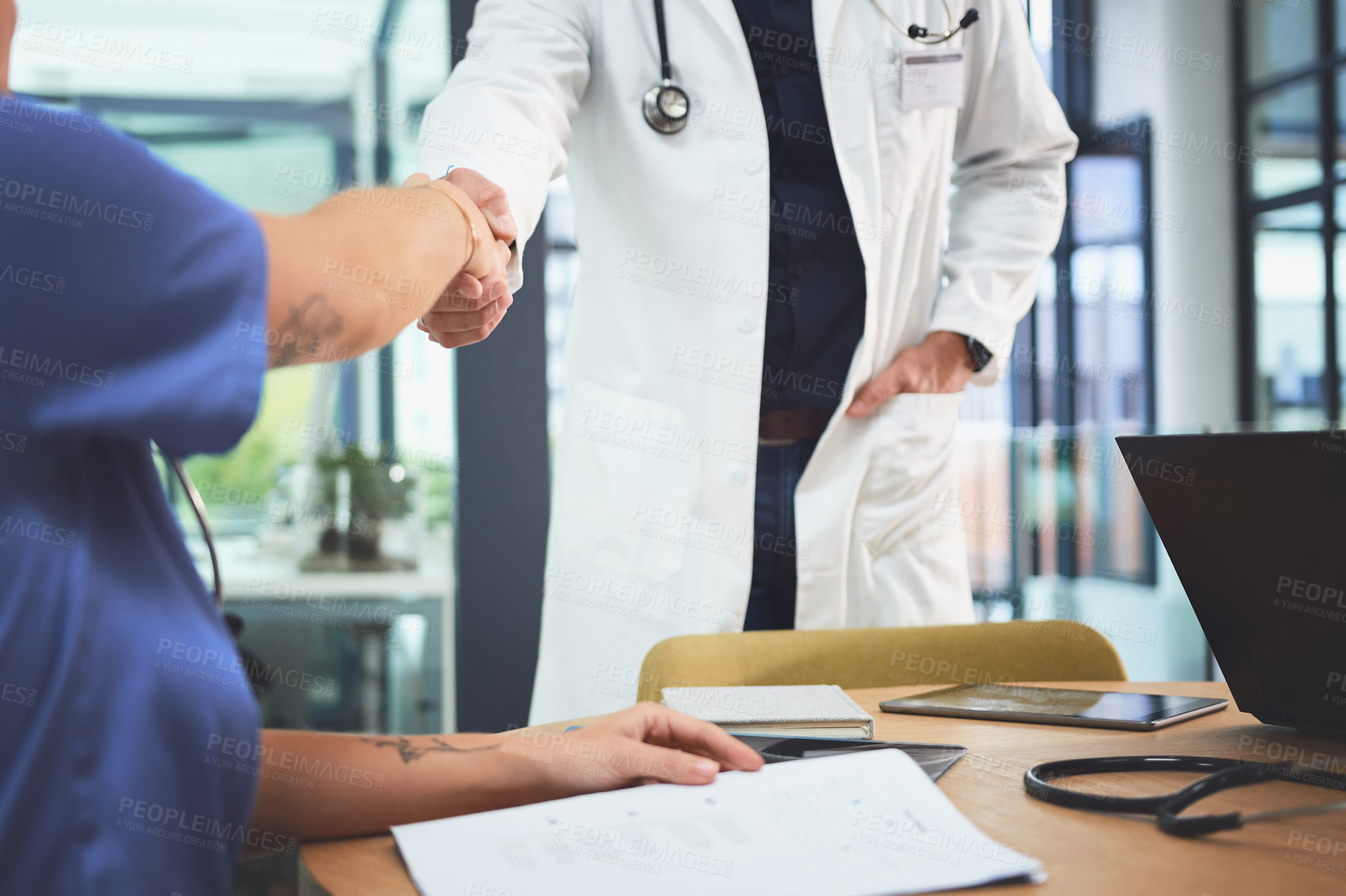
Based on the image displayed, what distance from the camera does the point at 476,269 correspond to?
841mm

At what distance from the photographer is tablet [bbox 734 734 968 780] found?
806 millimetres

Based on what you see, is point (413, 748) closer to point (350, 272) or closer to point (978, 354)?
point (350, 272)

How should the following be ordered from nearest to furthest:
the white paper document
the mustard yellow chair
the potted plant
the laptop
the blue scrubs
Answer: the blue scrubs < the white paper document < the laptop < the mustard yellow chair < the potted plant

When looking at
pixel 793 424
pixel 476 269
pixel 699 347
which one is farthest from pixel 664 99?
Result: pixel 476 269

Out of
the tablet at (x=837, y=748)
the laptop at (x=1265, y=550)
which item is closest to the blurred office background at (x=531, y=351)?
the tablet at (x=837, y=748)

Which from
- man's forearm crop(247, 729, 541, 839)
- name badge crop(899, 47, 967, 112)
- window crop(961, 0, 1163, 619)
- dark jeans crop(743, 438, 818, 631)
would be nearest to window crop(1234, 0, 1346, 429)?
window crop(961, 0, 1163, 619)

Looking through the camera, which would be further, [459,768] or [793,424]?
[793,424]

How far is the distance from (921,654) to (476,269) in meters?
0.76

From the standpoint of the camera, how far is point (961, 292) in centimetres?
156

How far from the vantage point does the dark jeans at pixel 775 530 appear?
148 cm

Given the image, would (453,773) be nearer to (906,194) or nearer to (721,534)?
(721,534)

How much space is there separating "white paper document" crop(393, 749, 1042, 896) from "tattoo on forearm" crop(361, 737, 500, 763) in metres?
0.06

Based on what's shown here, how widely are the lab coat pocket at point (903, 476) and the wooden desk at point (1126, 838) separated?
61 cm

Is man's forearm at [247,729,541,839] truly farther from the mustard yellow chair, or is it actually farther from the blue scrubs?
the mustard yellow chair
